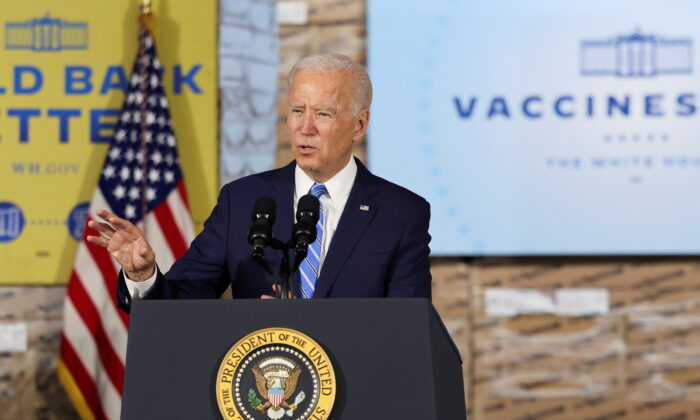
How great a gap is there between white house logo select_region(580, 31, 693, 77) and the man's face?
2655mm

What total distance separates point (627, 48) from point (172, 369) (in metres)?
3.56

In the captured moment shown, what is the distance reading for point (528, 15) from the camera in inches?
186

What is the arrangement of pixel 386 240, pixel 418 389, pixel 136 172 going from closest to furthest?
pixel 418 389, pixel 386 240, pixel 136 172

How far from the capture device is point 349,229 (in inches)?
90.8

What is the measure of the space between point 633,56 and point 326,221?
2842mm

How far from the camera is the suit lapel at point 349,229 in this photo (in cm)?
224

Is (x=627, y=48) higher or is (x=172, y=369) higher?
(x=627, y=48)

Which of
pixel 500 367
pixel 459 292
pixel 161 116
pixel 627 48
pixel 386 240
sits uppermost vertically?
pixel 627 48

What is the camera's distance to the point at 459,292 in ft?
15.5

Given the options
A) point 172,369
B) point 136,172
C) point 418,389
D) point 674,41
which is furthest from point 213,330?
point 674,41

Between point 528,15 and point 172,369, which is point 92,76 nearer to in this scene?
point 528,15

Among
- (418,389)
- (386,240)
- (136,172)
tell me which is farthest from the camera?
(136,172)

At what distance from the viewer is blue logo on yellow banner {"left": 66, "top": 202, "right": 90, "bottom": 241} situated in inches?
187

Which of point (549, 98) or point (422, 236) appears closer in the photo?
point (422, 236)
